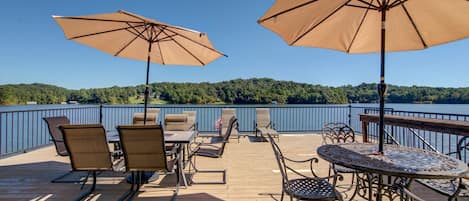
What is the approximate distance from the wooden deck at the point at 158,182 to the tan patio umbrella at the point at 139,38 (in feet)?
3.69

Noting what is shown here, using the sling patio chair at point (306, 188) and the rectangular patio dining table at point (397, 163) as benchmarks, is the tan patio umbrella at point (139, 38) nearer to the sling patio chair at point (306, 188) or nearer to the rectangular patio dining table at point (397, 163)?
the sling patio chair at point (306, 188)

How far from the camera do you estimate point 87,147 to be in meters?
2.96

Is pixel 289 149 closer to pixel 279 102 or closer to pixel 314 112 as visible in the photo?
pixel 314 112

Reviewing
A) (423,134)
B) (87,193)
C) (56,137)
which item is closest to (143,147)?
(87,193)

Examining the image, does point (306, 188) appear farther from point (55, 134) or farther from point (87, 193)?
point (55, 134)

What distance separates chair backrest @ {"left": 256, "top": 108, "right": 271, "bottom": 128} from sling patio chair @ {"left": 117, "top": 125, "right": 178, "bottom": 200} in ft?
17.9

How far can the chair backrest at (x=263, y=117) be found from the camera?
829cm

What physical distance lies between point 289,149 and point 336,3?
14.0 ft

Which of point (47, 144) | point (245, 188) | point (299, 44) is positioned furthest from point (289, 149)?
point (47, 144)

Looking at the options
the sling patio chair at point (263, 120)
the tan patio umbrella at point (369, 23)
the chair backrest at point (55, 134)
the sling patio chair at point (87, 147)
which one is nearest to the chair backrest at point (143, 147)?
the sling patio chair at point (87, 147)

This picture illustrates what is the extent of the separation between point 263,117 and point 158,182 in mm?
5118

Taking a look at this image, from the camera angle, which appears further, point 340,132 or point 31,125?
point 31,125

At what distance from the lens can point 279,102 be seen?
11844 millimetres

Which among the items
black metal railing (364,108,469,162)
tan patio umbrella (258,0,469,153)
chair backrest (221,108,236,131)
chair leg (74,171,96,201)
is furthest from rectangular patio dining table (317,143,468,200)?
chair backrest (221,108,236,131)
